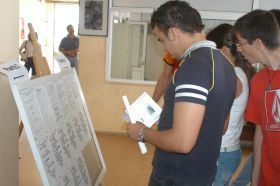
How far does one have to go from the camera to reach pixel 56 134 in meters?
1.68

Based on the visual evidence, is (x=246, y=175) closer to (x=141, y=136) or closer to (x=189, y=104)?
(x=141, y=136)

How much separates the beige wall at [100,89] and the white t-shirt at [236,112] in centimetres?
318

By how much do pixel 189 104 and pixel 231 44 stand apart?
2.32ft

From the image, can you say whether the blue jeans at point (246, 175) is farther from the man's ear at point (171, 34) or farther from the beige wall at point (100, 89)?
the beige wall at point (100, 89)

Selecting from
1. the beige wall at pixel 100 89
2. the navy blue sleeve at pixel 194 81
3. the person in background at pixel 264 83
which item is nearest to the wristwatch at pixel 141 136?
the navy blue sleeve at pixel 194 81

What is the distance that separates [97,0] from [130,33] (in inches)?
25.2

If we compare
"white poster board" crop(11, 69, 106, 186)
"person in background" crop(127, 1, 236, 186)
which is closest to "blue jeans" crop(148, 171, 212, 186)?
"person in background" crop(127, 1, 236, 186)

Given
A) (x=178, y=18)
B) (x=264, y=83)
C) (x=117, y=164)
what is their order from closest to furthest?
(x=178, y=18)
(x=264, y=83)
(x=117, y=164)

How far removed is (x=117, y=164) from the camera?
12.5 feet

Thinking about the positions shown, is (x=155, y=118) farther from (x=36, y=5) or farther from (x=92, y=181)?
(x=36, y=5)

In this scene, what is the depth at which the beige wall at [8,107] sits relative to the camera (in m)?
1.70

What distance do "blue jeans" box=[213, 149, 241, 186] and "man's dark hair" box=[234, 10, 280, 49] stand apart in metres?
0.57

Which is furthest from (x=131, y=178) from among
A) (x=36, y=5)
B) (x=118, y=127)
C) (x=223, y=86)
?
(x=36, y=5)

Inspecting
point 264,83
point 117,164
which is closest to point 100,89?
point 117,164
